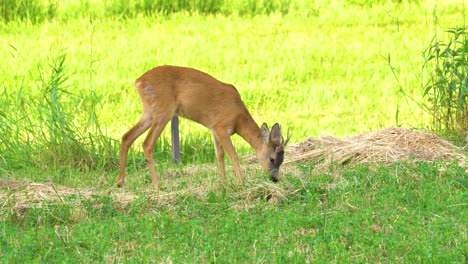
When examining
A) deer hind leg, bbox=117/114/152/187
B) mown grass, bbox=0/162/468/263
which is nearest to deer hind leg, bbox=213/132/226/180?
mown grass, bbox=0/162/468/263

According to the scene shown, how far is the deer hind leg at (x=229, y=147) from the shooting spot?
9148 millimetres

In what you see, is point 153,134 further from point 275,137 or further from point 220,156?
point 275,137

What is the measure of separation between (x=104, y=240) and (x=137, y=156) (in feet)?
12.2

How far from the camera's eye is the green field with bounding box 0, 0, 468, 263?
705 centimetres

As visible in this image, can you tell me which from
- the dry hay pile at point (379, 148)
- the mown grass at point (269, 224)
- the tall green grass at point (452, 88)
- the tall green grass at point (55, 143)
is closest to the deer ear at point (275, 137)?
the mown grass at point (269, 224)

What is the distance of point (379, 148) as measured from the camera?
9.90 meters

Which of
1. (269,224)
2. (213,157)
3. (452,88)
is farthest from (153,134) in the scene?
(452,88)

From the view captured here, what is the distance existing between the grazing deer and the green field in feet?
0.79

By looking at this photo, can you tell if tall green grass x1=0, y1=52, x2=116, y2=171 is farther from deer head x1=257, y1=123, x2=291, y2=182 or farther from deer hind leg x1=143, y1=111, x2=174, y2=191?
deer head x1=257, y1=123, x2=291, y2=182

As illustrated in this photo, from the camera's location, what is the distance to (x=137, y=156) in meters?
10.8

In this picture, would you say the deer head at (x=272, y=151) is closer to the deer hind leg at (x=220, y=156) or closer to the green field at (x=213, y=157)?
the green field at (x=213, y=157)

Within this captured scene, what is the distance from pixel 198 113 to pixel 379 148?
1741 millimetres

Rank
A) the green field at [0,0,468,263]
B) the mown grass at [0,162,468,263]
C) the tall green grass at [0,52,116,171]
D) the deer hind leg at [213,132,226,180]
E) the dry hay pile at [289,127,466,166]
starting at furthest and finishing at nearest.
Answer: the tall green grass at [0,52,116,171] < the dry hay pile at [289,127,466,166] < the deer hind leg at [213,132,226,180] < the green field at [0,0,468,263] < the mown grass at [0,162,468,263]

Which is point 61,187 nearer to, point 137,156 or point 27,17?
point 137,156
